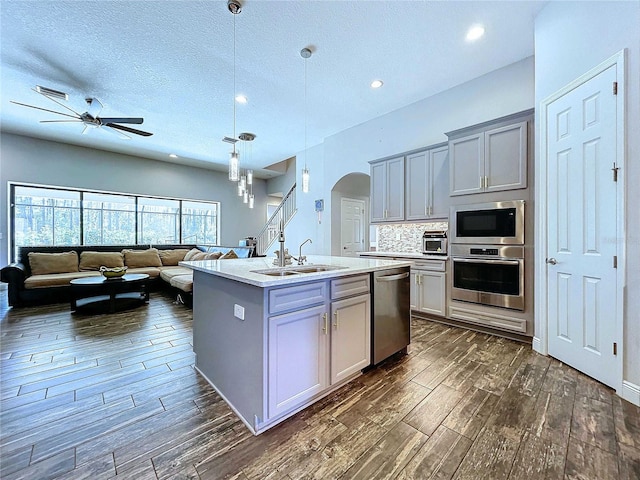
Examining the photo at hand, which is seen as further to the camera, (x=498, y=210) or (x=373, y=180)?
(x=373, y=180)

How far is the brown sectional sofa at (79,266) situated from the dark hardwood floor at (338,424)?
91.7 inches

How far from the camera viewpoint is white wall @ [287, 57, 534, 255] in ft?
11.4

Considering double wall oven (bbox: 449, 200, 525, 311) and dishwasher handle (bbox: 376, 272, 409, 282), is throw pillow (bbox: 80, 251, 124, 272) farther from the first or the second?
double wall oven (bbox: 449, 200, 525, 311)

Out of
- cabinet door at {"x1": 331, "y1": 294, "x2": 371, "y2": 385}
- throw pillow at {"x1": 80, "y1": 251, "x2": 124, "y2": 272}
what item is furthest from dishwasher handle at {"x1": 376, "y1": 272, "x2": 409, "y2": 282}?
throw pillow at {"x1": 80, "y1": 251, "x2": 124, "y2": 272}

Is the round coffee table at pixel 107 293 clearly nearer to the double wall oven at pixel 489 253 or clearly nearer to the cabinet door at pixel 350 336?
the cabinet door at pixel 350 336

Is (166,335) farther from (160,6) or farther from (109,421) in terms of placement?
(160,6)

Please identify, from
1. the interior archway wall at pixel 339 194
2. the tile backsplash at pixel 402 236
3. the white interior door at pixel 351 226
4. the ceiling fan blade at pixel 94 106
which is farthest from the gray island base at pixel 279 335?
the white interior door at pixel 351 226

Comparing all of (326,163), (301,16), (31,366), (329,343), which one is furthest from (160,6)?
(326,163)

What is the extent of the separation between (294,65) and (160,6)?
1.46m

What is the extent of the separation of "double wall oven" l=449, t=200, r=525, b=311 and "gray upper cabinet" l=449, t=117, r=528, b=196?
24 centimetres

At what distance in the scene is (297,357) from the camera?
179cm

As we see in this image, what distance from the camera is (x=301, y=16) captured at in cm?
263

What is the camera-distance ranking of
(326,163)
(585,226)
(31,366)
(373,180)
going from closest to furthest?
1. (585,226)
2. (31,366)
3. (373,180)
4. (326,163)

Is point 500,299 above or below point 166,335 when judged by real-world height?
above
